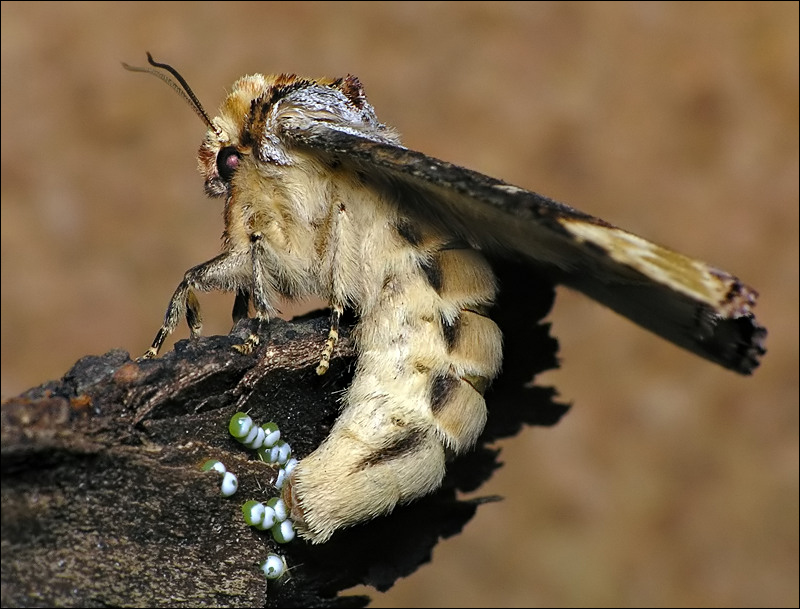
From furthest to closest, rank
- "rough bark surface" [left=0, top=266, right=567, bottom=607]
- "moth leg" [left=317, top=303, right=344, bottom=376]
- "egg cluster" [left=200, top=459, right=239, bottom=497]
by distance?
"moth leg" [left=317, top=303, right=344, bottom=376] → "egg cluster" [left=200, top=459, right=239, bottom=497] → "rough bark surface" [left=0, top=266, right=567, bottom=607]

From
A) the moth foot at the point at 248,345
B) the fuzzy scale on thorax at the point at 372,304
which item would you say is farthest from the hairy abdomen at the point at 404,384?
the moth foot at the point at 248,345

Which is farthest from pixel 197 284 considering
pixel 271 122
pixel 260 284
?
pixel 271 122

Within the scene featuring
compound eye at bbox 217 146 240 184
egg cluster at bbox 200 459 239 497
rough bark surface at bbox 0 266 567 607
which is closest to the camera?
rough bark surface at bbox 0 266 567 607

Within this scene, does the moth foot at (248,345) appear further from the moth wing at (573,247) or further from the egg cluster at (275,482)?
the moth wing at (573,247)

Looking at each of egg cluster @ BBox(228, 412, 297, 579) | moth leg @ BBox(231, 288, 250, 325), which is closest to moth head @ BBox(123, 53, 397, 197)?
moth leg @ BBox(231, 288, 250, 325)

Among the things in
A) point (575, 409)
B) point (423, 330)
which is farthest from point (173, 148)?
point (423, 330)

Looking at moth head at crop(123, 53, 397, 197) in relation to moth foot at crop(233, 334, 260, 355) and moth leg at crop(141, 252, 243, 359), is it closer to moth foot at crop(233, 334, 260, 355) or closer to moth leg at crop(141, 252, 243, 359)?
moth leg at crop(141, 252, 243, 359)

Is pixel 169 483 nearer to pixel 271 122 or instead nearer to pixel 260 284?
pixel 260 284
